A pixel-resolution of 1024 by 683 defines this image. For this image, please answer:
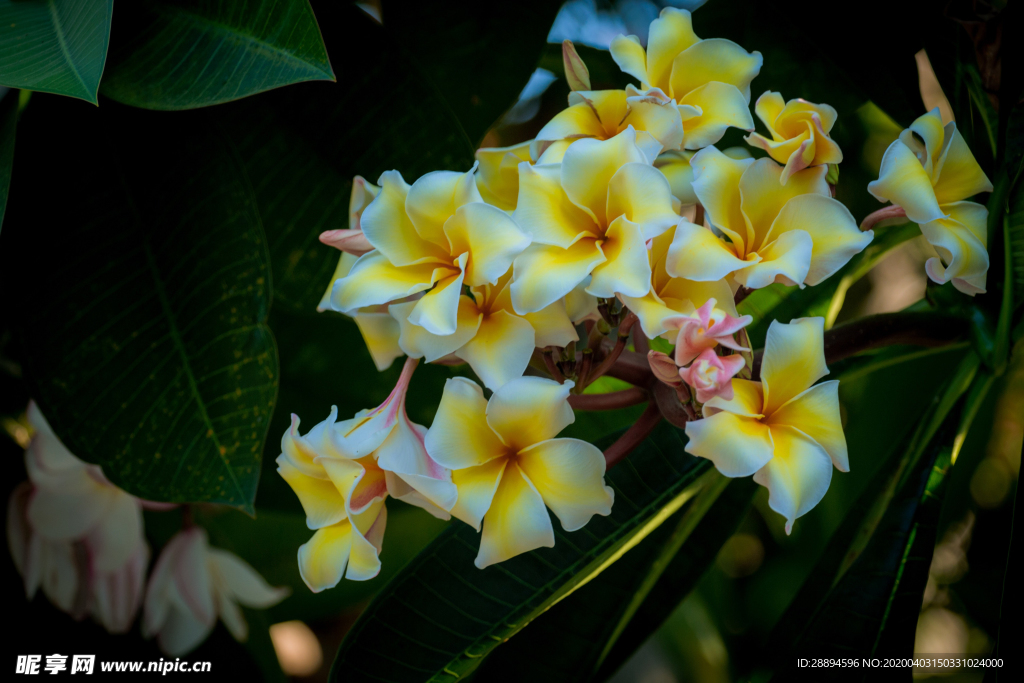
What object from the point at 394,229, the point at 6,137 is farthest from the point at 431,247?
the point at 6,137

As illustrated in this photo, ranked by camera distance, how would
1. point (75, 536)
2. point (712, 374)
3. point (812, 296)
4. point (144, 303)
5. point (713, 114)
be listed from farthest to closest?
1. point (75, 536)
2. point (812, 296)
3. point (144, 303)
4. point (713, 114)
5. point (712, 374)

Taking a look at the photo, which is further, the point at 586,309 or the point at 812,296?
the point at 812,296

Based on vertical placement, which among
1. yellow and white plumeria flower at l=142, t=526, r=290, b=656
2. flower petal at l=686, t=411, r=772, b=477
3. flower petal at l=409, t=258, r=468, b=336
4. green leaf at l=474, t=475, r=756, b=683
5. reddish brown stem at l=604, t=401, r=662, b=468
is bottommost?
yellow and white plumeria flower at l=142, t=526, r=290, b=656

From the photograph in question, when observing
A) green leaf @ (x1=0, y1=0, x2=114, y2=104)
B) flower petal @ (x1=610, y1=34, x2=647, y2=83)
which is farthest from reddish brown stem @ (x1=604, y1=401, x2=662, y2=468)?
green leaf @ (x1=0, y1=0, x2=114, y2=104)

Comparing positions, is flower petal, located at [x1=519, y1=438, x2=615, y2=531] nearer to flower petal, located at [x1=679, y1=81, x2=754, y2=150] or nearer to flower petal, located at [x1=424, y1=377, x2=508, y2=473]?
flower petal, located at [x1=424, y1=377, x2=508, y2=473]

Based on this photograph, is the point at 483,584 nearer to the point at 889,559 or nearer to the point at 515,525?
the point at 515,525

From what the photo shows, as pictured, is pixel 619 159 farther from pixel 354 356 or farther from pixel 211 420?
pixel 354 356

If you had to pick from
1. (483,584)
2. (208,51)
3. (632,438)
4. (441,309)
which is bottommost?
(483,584)
